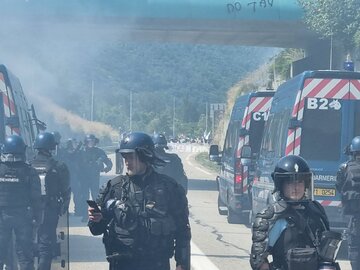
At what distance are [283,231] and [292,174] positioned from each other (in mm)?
385

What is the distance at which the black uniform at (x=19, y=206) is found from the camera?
10.4 m

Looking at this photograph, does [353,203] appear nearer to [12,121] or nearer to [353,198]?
[353,198]

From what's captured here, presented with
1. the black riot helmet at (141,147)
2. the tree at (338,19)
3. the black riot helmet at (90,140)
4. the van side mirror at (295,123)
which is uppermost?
the tree at (338,19)

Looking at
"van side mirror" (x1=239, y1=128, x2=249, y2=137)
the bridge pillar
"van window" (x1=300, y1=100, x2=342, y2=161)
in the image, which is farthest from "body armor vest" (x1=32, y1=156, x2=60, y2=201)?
the bridge pillar

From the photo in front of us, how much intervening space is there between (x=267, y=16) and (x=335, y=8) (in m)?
6.82

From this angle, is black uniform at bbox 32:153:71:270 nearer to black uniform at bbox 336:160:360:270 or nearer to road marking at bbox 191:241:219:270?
road marking at bbox 191:241:219:270

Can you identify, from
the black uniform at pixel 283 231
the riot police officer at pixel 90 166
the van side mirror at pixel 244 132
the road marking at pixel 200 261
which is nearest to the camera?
the black uniform at pixel 283 231

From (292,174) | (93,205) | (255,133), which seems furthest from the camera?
(255,133)

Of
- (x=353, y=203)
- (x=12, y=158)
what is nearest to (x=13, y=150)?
(x=12, y=158)

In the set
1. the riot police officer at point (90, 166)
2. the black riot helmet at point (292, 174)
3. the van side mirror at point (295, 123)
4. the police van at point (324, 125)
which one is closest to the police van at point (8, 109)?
the police van at point (324, 125)

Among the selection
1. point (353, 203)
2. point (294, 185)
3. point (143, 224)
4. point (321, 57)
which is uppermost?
point (321, 57)

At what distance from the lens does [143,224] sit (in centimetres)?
673

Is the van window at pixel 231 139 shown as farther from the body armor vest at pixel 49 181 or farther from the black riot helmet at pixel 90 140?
the body armor vest at pixel 49 181

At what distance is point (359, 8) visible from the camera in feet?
90.2
